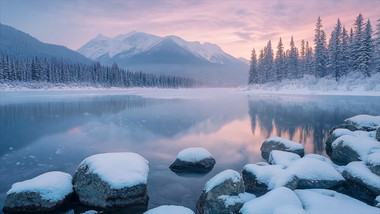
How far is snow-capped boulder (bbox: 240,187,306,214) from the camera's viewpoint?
4.56 meters

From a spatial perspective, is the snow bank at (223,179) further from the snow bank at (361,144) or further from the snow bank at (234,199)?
the snow bank at (361,144)

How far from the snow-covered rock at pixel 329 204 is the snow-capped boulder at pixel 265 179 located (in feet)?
1.32

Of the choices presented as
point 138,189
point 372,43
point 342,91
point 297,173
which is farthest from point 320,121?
point 372,43

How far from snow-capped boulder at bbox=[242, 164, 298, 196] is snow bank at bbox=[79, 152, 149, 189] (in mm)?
3269

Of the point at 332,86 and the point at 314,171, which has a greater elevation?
the point at 332,86

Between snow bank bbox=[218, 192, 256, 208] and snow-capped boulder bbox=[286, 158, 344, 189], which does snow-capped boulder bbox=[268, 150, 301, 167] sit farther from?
snow bank bbox=[218, 192, 256, 208]

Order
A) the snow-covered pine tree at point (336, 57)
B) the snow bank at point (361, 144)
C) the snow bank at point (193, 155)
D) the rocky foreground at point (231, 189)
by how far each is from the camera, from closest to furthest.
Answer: the rocky foreground at point (231, 189) < the snow bank at point (361, 144) < the snow bank at point (193, 155) < the snow-covered pine tree at point (336, 57)

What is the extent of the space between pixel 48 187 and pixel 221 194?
4.66 metres

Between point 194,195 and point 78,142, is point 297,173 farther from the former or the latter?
point 78,142

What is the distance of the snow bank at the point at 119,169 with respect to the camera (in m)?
6.09

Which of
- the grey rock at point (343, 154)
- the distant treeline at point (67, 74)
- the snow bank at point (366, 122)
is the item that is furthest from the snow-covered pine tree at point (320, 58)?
the distant treeline at point (67, 74)

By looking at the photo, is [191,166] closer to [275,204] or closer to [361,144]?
[275,204]

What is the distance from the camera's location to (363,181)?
6418mm

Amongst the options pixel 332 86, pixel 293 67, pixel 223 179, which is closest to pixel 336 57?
pixel 332 86
